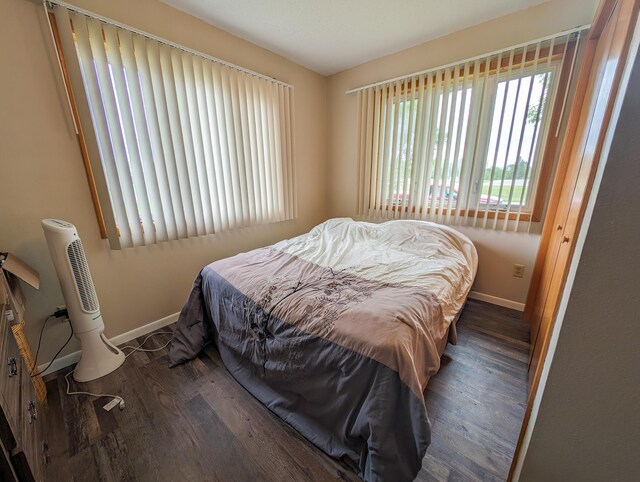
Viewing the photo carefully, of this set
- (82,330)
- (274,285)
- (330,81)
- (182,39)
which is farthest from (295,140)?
(82,330)

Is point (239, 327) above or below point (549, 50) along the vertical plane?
below

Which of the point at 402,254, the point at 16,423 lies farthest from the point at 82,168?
the point at 402,254

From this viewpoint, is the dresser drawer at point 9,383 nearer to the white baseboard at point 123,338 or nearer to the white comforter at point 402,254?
the white baseboard at point 123,338

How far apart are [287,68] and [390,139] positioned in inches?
55.6

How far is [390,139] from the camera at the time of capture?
2.69 m

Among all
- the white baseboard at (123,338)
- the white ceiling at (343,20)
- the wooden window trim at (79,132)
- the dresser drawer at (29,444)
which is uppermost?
the white ceiling at (343,20)

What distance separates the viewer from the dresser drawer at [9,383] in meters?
0.73

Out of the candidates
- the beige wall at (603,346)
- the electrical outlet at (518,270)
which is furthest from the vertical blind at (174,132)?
the electrical outlet at (518,270)

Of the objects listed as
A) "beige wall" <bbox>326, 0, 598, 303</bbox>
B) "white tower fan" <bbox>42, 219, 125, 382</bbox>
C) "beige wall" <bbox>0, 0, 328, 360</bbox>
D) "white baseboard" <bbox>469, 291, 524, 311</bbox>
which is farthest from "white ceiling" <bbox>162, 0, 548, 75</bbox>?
"white baseboard" <bbox>469, 291, 524, 311</bbox>

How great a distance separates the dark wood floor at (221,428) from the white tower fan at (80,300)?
10 centimetres

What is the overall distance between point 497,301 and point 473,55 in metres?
2.32

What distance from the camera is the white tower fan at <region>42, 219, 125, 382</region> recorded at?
4.61 ft

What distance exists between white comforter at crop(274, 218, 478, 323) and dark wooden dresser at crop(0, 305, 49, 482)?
5.03 ft

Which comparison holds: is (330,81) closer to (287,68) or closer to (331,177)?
(287,68)
